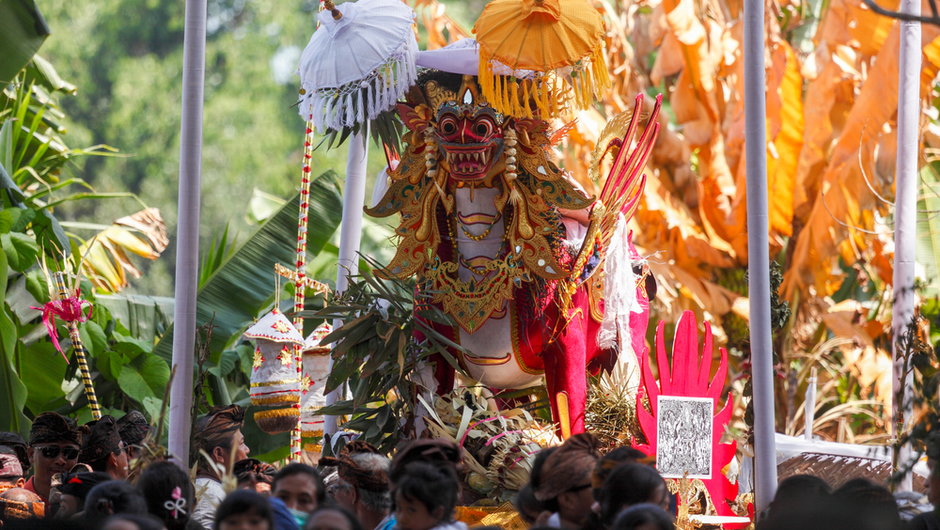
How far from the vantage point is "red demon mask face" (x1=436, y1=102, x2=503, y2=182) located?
23.3ft

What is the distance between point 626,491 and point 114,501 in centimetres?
173

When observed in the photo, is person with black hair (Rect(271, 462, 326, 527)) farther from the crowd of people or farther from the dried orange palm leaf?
the dried orange palm leaf

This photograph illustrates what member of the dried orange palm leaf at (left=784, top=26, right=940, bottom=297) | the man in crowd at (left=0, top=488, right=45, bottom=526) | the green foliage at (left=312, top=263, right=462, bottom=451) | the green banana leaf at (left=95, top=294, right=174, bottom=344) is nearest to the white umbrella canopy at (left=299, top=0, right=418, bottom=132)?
the green foliage at (left=312, top=263, right=462, bottom=451)

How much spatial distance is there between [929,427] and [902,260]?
3137mm

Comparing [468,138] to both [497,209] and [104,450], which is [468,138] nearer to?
[497,209]

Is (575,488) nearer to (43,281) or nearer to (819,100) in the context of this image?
(43,281)

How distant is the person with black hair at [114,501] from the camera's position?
4453mm

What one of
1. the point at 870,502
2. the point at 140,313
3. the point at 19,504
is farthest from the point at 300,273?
the point at 140,313

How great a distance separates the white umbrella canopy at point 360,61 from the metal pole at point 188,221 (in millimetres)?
817

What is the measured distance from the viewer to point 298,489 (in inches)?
190

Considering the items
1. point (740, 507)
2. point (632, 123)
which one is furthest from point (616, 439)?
point (632, 123)

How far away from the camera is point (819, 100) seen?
12945 mm

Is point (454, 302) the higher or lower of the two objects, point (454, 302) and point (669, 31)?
the lower

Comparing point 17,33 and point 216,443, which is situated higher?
point 17,33
